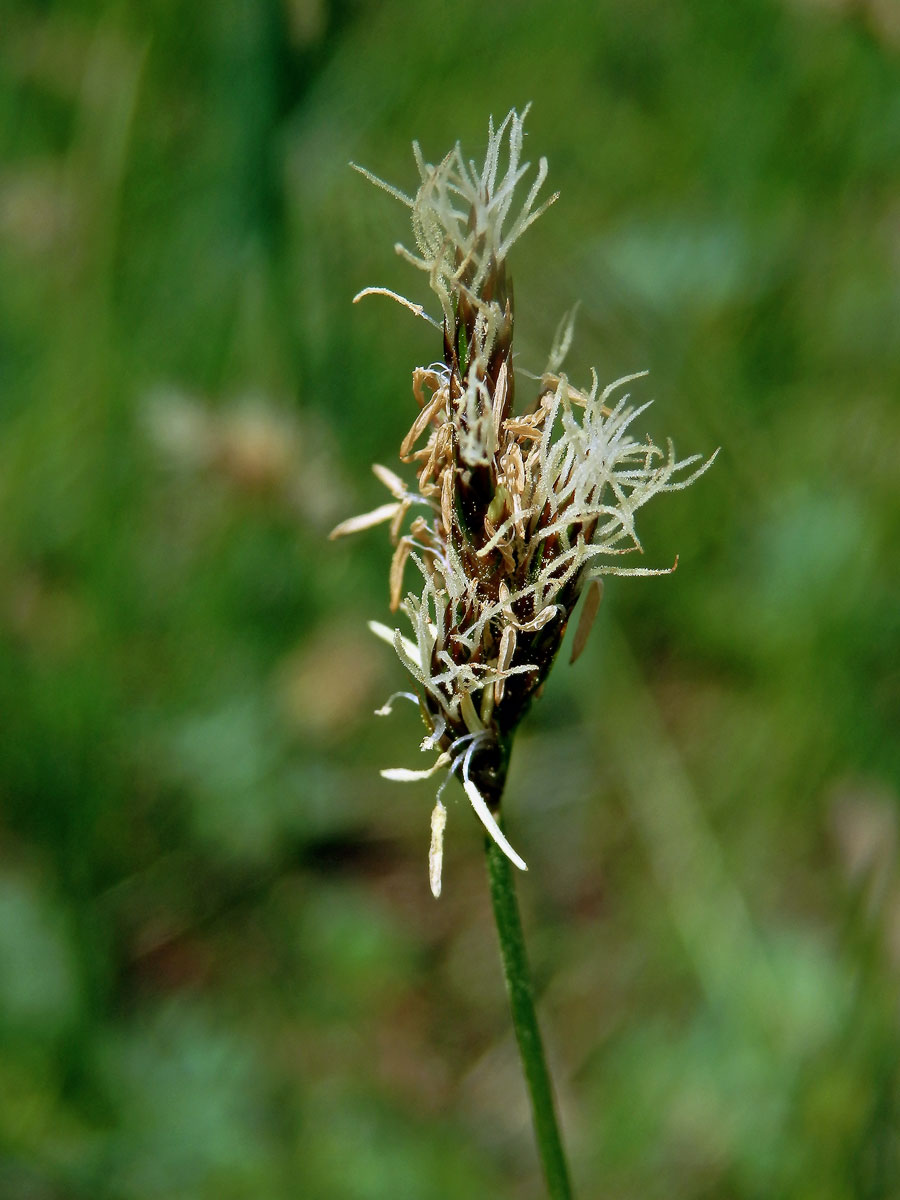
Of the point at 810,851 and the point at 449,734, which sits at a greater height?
the point at 449,734

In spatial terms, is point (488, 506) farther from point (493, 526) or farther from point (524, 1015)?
point (524, 1015)

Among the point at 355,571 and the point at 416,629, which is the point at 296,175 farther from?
the point at 416,629

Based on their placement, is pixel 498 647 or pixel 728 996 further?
pixel 728 996

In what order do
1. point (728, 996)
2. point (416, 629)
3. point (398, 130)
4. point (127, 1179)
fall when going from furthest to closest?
point (398, 130), point (728, 996), point (127, 1179), point (416, 629)

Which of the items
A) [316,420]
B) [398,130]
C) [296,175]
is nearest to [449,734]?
[316,420]

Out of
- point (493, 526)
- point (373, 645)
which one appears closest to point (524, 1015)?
point (493, 526)

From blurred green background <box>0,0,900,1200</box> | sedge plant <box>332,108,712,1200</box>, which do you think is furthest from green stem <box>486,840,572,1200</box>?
blurred green background <box>0,0,900,1200</box>
